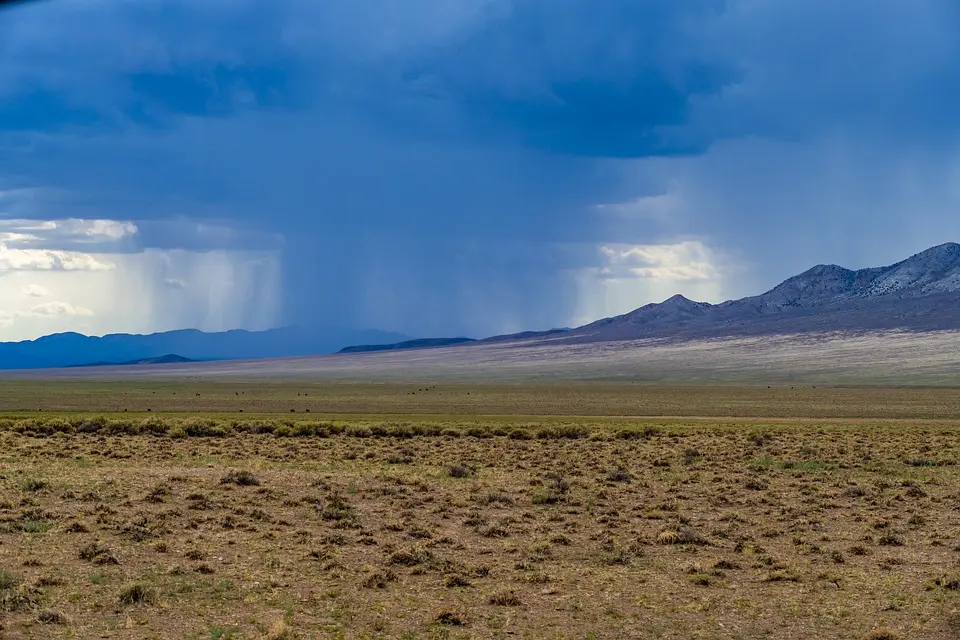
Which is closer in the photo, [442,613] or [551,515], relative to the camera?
[442,613]

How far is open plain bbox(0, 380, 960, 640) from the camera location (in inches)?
544

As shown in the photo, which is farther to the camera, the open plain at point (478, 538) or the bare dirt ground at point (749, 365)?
the bare dirt ground at point (749, 365)

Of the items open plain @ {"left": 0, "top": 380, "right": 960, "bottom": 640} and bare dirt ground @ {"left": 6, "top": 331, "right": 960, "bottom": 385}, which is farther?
bare dirt ground @ {"left": 6, "top": 331, "right": 960, "bottom": 385}

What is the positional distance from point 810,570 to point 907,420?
46.3 metres

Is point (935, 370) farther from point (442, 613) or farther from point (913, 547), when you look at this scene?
point (442, 613)

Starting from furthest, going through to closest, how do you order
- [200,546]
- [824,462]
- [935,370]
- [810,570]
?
[935,370] → [824,462] → [200,546] → [810,570]

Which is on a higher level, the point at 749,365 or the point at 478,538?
the point at 478,538

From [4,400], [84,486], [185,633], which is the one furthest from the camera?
[4,400]

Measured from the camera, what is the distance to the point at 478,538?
20141 mm

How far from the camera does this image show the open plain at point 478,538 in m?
13.8

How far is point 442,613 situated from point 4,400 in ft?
A: 276

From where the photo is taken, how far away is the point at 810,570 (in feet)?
56.2

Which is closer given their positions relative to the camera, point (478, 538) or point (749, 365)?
point (478, 538)

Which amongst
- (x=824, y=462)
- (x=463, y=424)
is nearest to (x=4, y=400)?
(x=463, y=424)
